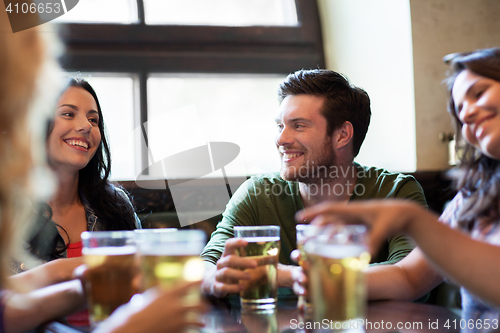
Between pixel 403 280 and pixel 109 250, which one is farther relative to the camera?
pixel 403 280

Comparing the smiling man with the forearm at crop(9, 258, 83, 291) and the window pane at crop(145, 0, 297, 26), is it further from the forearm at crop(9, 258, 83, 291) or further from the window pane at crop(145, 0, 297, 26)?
the window pane at crop(145, 0, 297, 26)

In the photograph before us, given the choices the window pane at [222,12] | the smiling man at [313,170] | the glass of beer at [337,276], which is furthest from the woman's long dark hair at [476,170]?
the window pane at [222,12]

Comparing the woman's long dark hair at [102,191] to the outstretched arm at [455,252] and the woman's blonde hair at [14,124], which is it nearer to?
the woman's blonde hair at [14,124]

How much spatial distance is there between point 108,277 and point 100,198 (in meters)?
1.19

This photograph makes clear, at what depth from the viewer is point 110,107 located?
330 centimetres

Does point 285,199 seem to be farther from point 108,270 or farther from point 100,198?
point 108,270

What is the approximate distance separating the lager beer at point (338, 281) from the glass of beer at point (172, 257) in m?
0.19

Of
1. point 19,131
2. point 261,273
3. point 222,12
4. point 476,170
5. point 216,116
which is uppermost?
point 222,12

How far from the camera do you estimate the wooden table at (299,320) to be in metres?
0.82

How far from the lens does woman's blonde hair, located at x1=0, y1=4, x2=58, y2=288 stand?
0.74 m

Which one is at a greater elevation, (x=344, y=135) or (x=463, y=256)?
(x=344, y=135)

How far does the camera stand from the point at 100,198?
1.95 meters

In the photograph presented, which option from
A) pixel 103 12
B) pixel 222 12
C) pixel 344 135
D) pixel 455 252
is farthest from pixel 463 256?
pixel 103 12

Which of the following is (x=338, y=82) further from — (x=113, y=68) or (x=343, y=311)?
(x=113, y=68)
